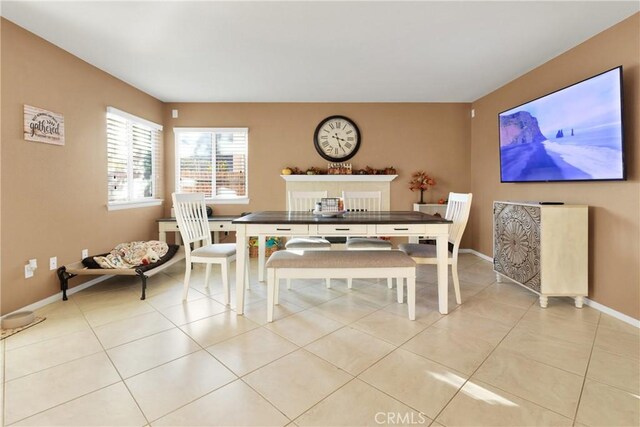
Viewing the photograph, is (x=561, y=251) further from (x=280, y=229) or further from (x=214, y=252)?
(x=214, y=252)

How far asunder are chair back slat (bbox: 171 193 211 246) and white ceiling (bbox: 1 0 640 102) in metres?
1.48

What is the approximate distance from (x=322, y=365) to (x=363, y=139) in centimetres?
375

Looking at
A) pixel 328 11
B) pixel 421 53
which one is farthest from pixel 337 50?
pixel 421 53

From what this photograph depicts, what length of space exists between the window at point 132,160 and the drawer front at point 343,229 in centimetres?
281

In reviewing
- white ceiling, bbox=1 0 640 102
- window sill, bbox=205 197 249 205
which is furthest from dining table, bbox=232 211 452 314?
window sill, bbox=205 197 249 205

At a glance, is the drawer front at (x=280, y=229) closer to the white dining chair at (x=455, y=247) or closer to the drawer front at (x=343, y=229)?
the drawer front at (x=343, y=229)

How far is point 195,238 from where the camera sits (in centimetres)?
299

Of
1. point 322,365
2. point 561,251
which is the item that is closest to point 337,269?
point 322,365

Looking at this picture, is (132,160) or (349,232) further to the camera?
(132,160)

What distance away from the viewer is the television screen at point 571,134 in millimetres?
2389

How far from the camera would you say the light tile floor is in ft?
4.55

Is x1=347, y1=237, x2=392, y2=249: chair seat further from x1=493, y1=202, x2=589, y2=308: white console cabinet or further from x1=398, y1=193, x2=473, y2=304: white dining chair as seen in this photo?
x1=493, y1=202, x2=589, y2=308: white console cabinet

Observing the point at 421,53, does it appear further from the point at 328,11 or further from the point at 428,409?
the point at 428,409

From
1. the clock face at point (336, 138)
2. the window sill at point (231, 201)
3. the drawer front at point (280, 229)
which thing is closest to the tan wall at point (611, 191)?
the clock face at point (336, 138)
